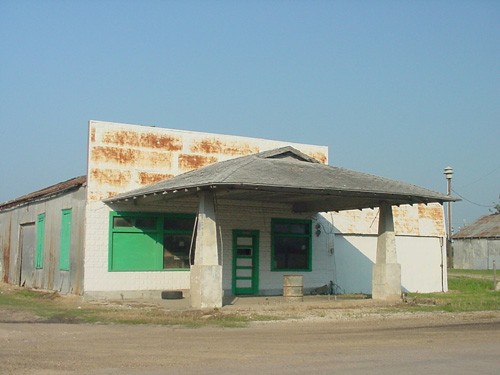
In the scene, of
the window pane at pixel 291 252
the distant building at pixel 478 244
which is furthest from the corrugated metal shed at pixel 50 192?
the distant building at pixel 478 244

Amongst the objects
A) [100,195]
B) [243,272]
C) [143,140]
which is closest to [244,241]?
[243,272]

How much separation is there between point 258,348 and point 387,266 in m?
11.2

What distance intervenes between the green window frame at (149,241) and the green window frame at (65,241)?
224 centimetres

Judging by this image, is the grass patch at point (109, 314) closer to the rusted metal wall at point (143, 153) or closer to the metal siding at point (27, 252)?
the rusted metal wall at point (143, 153)

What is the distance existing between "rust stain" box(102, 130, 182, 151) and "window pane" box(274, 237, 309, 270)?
5.54m

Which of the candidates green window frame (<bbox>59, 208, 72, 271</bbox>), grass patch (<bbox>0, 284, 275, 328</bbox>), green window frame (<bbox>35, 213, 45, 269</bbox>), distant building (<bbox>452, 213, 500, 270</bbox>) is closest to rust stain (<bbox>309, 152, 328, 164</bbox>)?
green window frame (<bbox>59, 208, 72, 271</bbox>)

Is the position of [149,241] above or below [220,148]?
below

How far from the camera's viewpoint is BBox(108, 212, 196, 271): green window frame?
23297 mm

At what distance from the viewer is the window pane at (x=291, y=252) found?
26.5 m

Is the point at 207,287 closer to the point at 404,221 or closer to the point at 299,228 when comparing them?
the point at 299,228

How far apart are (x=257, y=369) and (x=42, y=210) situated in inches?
777

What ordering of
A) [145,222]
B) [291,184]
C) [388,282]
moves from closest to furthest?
[291,184] < [388,282] < [145,222]

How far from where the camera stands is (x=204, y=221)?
747 inches

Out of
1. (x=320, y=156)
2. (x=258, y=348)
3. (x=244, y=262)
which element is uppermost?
(x=320, y=156)
